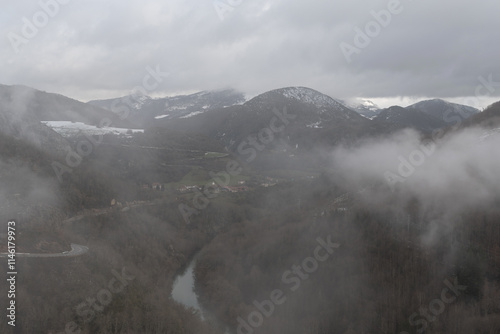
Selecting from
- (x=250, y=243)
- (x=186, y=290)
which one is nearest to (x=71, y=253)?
(x=186, y=290)

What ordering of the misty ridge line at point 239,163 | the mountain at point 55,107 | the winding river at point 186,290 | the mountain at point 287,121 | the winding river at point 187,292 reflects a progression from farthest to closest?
the mountain at point 287,121
the mountain at point 55,107
the misty ridge line at point 239,163
the winding river at point 186,290
the winding river at point 187,292

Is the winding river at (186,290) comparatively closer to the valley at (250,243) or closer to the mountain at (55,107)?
the valley at (250,243)

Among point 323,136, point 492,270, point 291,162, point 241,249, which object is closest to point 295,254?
point 241,249

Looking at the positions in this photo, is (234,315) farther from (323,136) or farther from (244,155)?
(323,136)

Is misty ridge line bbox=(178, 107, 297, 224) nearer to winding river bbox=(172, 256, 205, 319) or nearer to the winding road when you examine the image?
winding river bbox=(172, 256, 205, 319)

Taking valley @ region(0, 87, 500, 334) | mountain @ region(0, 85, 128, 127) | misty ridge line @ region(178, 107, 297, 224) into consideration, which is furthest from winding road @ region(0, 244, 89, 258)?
mountain @ region(0, 85, 128, 127)

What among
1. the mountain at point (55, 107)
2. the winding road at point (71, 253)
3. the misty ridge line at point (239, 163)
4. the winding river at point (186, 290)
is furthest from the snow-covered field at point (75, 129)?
the winding road at point (71, 253)

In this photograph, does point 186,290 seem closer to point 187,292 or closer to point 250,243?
point 187,292
